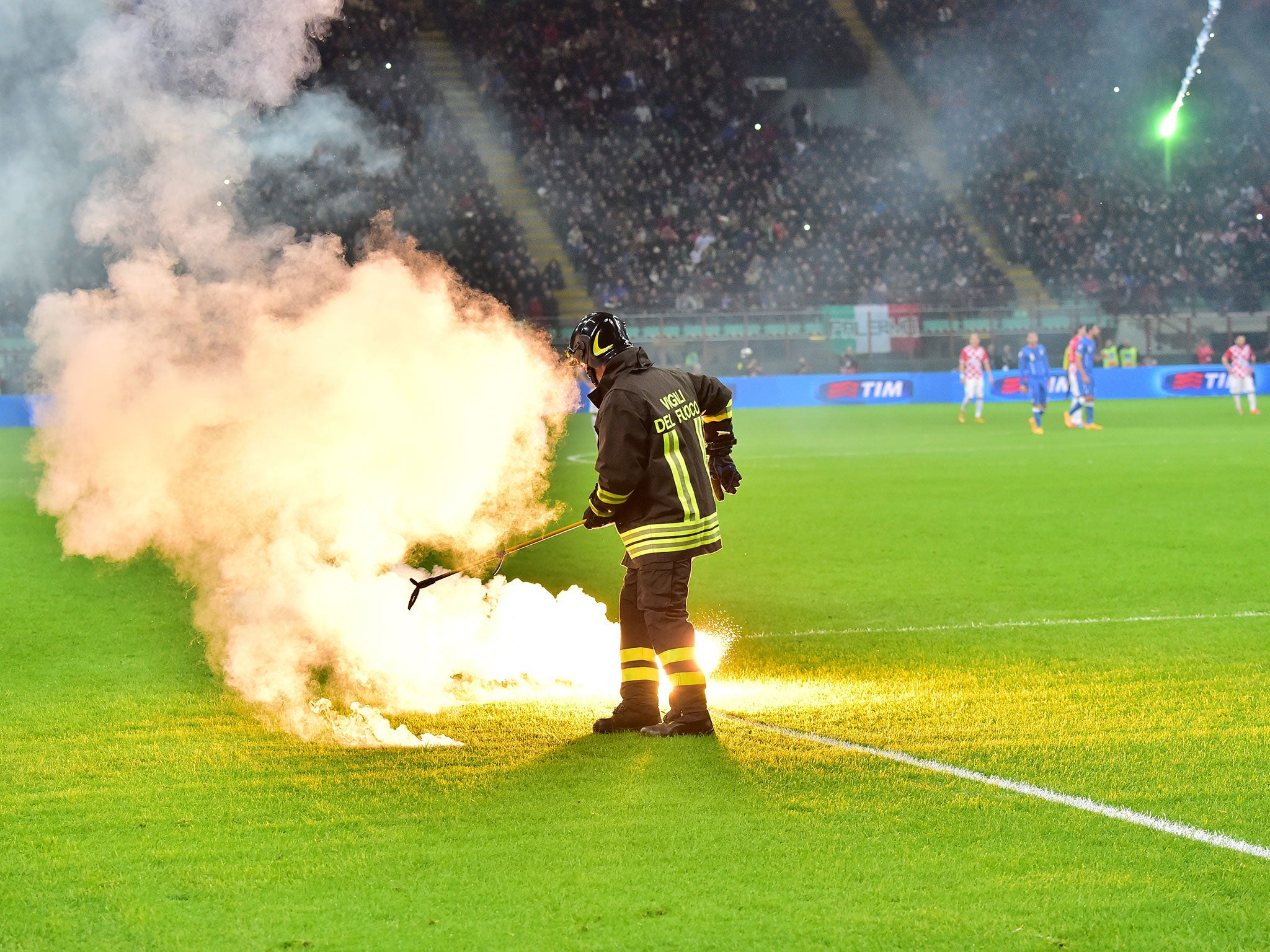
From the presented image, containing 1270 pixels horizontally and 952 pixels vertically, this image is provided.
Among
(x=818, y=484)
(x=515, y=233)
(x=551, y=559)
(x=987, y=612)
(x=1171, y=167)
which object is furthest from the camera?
(x=1171, y=167)

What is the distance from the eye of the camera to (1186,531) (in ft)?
43.1

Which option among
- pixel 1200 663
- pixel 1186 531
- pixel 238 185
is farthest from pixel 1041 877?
pixel 1186 531

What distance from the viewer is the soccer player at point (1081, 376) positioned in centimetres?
2567

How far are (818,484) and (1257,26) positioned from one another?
1321 inches

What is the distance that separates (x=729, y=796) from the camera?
5.09 metres

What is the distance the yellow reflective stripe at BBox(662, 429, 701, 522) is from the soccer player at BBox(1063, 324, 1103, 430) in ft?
69.2

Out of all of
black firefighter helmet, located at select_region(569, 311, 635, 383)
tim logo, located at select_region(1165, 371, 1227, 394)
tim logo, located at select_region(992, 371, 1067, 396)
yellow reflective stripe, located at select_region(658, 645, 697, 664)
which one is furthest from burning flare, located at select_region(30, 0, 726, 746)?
tim logo, located at select_region(1165, 371, 1227, 394)

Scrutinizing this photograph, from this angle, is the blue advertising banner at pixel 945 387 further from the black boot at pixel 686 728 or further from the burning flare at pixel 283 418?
the black boot at pixel 686 728

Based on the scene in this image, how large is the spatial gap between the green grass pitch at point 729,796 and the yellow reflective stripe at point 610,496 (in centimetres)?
110

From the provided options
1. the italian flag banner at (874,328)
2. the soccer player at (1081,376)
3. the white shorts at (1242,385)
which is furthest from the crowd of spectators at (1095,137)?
the soccer player at (1081,376)

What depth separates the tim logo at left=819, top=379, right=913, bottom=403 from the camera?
123 ft

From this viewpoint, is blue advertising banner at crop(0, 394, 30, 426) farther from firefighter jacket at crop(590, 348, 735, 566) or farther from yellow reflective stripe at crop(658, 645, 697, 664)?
yellow reflective stripe at crop(658, 645, 697, 664)

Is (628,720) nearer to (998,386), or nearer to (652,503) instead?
(652,503)

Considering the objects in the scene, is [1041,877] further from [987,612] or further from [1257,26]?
[1257,26]
